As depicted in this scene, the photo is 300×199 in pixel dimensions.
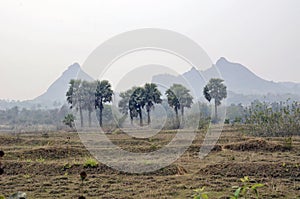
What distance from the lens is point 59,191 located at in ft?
25.0

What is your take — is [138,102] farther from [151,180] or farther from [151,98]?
[151,180]

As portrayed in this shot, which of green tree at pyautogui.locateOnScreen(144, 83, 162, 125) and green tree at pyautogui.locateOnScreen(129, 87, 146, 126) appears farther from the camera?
green tree at pyautogui.locateOnScreen(144, 83, 162, 125)

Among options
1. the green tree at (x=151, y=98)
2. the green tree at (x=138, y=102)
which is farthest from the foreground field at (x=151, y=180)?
the green tree at (x=151, y=98)

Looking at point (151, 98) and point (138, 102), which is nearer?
point (138, 102)

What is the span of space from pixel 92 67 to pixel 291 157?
7.13m

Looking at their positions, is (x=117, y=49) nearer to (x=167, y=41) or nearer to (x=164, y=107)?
(x=167, y=41)

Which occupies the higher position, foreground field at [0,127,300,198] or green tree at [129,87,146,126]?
green tree at [129,87,146,126]

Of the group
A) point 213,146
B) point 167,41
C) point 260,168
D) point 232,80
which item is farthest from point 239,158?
point 232,80

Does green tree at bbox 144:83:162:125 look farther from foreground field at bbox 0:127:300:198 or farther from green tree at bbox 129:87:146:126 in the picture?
foreground field at bbox 0:127:300:198

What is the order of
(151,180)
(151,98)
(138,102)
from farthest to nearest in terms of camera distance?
(151,98), (138,102), (151,180)

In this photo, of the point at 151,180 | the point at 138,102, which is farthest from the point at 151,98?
the point at 151,180

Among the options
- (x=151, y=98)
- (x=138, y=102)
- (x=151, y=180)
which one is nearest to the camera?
(x=151, y=180)

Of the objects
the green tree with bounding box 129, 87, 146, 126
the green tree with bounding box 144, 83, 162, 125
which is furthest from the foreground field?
the green tree with bounding box 144, 83, 162, 125

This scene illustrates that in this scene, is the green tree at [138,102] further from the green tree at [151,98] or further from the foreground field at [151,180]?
the foreground field at [151,180]
